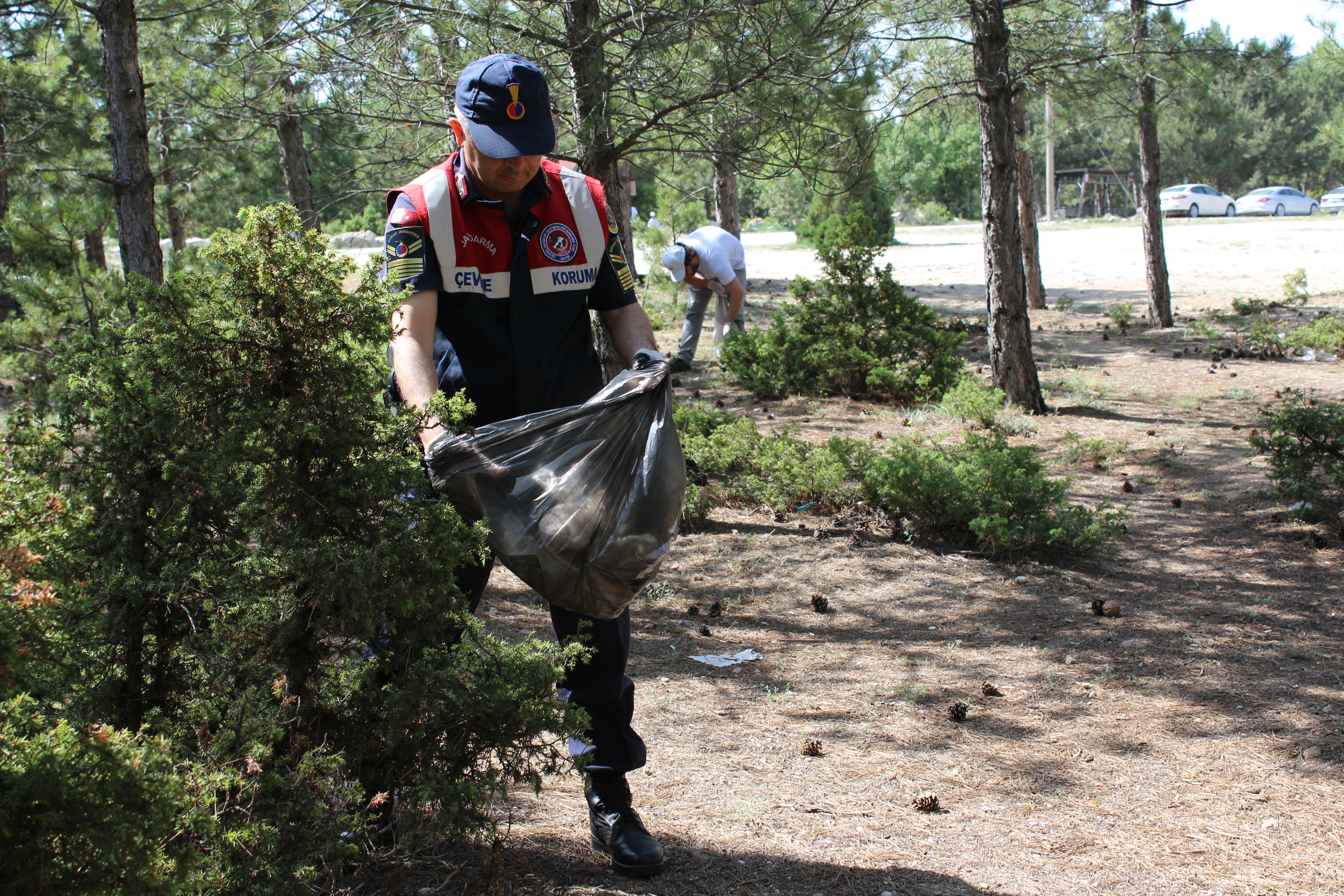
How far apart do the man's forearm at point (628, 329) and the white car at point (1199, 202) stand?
38.5m

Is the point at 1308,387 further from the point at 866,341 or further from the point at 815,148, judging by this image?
the point at 815,148

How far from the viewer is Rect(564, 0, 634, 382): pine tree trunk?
5176mm

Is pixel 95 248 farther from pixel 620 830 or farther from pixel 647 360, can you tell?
pixel 620 830

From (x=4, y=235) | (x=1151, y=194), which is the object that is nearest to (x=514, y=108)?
(x=4, y=235)

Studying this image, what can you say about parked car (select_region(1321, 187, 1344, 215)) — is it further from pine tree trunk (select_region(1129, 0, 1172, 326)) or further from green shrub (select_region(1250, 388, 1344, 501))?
green shrub (select_region(1250, 388, 1344, 501))

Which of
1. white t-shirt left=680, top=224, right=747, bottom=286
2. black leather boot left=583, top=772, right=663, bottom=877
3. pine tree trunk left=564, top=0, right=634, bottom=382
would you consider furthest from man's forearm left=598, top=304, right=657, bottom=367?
white t-shirt left=680, top=224, right=747, bottom=286

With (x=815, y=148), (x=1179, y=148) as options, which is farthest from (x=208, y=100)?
(x=1179, y=148)

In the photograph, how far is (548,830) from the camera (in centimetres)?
265

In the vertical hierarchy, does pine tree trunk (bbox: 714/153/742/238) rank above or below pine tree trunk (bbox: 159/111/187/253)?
below

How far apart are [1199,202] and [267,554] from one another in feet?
133

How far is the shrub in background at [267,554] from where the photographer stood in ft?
5.87

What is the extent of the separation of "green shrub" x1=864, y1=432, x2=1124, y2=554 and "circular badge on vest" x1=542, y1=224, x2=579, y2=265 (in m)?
3.13

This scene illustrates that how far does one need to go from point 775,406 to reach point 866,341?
3.20ft

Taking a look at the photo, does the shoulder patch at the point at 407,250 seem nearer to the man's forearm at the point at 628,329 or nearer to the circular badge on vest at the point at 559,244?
the circular badge on vest at the point at 559,244
